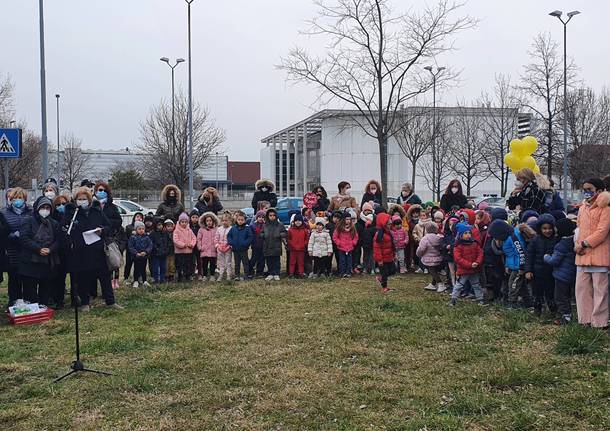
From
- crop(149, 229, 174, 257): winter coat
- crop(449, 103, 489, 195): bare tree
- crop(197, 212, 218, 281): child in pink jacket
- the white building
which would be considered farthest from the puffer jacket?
the white building

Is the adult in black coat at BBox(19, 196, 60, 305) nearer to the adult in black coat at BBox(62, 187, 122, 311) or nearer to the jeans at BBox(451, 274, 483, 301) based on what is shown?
the adult in black coat at BBox(62, 187, 122, 311)

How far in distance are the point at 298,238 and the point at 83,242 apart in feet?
16.0

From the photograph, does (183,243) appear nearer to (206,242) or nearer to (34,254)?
(206,242)

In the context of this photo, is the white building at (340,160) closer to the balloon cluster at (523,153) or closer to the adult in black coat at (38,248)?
the balloon cluster at (523,153)

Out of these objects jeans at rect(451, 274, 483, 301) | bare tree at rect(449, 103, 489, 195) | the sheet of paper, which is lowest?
jeans at rect(451, 274, 483, 301)

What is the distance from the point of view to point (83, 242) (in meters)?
9.09

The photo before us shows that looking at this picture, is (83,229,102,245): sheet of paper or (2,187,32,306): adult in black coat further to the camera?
(83,229,102,245): sheet of paper

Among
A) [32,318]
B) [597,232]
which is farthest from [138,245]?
[597,232]

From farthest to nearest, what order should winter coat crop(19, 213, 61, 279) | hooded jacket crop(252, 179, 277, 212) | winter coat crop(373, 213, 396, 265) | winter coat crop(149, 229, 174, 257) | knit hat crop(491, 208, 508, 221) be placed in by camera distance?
hooded jacket crop(252, 179, 277, 212) → winter coat crop(149, 229, 174, 257) → winter coat crop(373, 213, 396, 265) → knit hat crop(491, 208, 508, 221) → winter coat crop(19, 213, 61, 279)

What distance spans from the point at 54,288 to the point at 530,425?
822 cm

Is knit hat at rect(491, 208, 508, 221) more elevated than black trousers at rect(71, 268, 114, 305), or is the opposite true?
knit hat at rect(491, 208, 508, 221)

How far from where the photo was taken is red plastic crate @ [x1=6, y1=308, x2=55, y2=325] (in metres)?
8.53

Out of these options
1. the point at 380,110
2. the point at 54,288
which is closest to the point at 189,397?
the point at 54,288

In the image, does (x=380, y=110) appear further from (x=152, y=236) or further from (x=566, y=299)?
(x=566, y=299)
